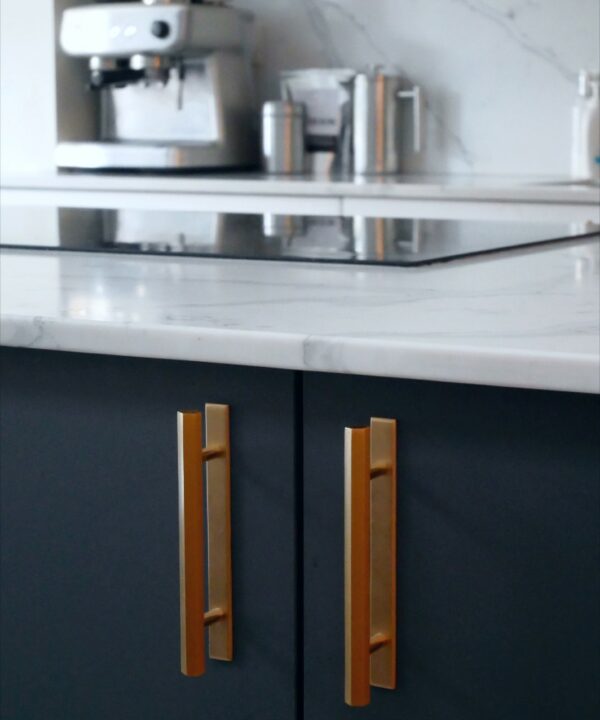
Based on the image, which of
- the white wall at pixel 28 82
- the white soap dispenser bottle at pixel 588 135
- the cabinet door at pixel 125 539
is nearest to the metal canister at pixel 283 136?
the white wall at pixel 28 82

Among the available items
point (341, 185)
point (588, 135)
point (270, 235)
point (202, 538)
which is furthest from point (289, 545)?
point (588, 135)

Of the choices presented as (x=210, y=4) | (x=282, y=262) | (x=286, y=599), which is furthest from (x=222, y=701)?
(x=210, y=4)

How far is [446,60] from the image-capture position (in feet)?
9.96

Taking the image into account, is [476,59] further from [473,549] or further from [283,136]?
[473,549]

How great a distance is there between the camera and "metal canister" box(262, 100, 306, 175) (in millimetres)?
2945

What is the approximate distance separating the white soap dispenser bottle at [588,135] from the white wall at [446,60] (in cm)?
20

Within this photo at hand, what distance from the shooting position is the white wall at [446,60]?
2.93 m

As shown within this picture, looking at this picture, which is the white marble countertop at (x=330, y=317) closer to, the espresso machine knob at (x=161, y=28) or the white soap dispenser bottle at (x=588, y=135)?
the white soap dispenser bottle at (x=588, y=135)

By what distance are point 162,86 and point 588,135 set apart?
3.41 ft

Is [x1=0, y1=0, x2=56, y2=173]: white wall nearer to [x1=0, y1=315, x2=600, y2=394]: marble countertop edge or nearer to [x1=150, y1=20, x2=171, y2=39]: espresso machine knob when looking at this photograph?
[x1=150, y1=20, x2=171, y2=39]: espresso machine knob

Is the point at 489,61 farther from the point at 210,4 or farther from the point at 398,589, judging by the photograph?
the point at 398,589

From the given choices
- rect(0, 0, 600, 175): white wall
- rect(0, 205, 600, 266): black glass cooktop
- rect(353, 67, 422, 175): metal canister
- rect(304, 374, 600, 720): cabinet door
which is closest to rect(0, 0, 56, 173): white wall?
rect(0, 0, 600, 175): white wall

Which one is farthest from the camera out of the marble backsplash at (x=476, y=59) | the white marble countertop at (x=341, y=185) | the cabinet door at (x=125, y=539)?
the marble backsplash at (x=476, y=59)

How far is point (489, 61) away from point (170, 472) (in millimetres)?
2490
